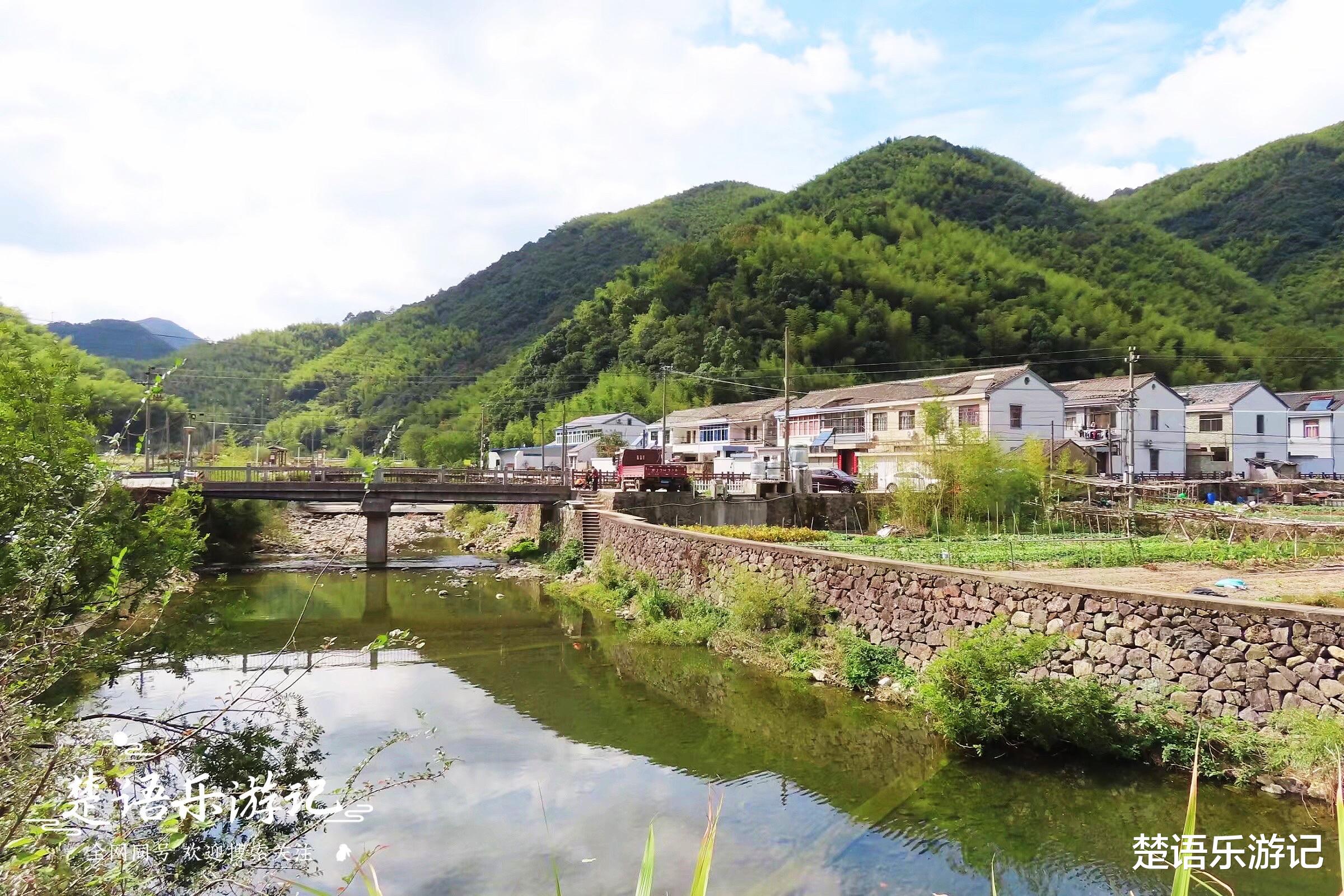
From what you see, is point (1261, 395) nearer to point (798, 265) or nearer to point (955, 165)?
point (798, 265)

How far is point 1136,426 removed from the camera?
4006 centimetres

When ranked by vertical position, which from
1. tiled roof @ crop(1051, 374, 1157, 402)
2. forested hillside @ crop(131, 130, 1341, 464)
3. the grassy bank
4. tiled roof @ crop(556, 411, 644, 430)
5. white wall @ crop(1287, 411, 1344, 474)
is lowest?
the grassy bank

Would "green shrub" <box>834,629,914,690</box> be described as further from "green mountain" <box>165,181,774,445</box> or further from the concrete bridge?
"green mountain" <box>165,181,774,445</box>

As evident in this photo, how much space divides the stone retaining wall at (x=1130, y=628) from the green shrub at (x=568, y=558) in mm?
13197

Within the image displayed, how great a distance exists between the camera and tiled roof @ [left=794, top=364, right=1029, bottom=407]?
3553 centimetres

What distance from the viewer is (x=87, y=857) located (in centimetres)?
418

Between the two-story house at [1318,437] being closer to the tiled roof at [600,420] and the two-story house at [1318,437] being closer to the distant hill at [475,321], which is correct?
the tiled roof at [600,420]

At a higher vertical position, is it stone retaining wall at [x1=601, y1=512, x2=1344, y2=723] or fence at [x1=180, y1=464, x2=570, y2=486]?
fence at [x1=180, y1=464, x2=570, y2=486]

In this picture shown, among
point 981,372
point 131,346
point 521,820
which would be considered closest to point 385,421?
point 981,372

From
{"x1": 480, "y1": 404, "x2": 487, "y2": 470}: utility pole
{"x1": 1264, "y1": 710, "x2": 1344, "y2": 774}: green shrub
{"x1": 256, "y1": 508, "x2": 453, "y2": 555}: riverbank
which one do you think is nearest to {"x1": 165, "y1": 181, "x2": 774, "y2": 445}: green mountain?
{"x1": 480, "y1": 404, "x2": 487, "y2": 470}: utility pole

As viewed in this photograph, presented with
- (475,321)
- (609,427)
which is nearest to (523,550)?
(609,427)

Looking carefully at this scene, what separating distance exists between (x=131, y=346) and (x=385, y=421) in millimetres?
80382

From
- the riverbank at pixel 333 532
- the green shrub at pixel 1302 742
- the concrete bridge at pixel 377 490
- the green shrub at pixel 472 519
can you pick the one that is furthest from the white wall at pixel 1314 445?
the riverbank at pixel 333 532

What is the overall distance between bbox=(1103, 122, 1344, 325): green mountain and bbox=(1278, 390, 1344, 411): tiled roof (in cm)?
2599
